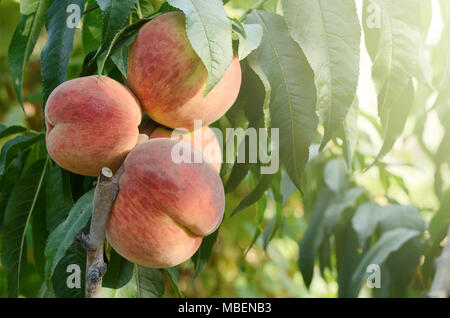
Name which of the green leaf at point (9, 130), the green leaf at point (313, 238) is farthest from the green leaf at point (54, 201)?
the green leaf at point (313, 238)

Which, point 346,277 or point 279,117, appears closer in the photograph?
point 279,117

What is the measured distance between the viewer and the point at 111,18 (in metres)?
0.57

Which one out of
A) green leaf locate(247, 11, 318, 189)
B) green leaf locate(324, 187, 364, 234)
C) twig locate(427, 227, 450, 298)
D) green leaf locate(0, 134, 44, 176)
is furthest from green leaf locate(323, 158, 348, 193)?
green leaf locate(0, 134, 44, 176)

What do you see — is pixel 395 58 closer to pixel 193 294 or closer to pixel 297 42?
pixel 297 42

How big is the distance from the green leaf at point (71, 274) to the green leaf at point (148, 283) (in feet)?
0.30

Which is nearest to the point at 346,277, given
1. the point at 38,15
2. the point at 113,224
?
the point at 113,224

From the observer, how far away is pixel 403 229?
109 cm

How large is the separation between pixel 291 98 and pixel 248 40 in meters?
0.10

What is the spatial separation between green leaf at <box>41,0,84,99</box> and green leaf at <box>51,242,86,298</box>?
0.84 feet

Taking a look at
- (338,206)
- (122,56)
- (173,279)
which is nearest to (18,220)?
(173,279)

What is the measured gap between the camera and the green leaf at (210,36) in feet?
1.79

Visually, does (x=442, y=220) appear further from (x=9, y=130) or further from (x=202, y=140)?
(x=9, y=130)

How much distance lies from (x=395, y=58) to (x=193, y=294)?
1.62 m
